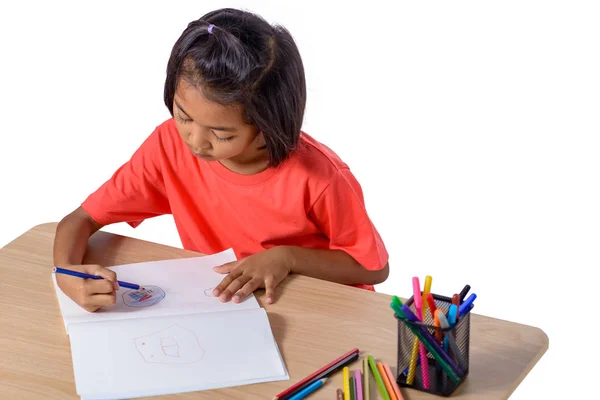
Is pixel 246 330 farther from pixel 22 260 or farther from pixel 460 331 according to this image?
pixel 22 260

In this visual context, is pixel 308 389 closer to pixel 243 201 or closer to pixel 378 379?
pixel 378 379

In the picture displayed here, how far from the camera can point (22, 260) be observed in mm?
2170

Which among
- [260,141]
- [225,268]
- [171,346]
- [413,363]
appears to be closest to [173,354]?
[171,346]

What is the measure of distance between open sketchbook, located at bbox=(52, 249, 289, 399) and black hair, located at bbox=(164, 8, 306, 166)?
36 centimetres

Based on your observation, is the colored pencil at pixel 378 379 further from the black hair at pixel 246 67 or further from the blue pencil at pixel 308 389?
the black hair at pixel 246 67

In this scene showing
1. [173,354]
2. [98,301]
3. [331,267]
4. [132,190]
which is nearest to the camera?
[173,354]

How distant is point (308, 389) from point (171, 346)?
0.92 feet

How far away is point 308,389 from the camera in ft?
5.72

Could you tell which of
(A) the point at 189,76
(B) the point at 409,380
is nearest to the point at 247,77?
(A) the point at 189,76

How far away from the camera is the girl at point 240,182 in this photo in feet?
6.63

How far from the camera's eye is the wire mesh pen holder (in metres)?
1.71

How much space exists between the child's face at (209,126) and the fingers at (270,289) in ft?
0.87

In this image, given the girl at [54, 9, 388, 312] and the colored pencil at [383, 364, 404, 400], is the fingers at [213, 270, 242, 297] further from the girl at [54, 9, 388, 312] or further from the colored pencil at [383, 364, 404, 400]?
the colored pencil at [383, 364, 404, 400]

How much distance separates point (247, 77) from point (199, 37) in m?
0.13
